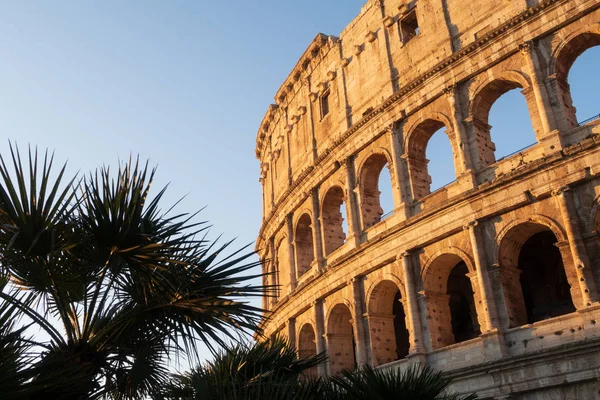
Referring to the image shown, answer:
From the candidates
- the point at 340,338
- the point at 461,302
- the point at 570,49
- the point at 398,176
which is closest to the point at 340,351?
the point at 340,338

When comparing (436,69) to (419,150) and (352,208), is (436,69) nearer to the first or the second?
(419,150)

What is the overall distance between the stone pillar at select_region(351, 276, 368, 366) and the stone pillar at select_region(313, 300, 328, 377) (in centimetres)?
213

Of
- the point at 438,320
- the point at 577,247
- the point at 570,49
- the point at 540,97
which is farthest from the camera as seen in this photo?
the point at 438,320

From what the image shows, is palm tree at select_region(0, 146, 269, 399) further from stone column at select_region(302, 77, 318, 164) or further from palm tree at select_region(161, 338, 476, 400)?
stone column at select_region(302, 77, 318, 164)

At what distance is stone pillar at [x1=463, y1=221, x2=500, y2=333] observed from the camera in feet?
47.7

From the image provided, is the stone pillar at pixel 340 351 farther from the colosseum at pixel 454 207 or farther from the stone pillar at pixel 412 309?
the stone pillar at pixel 412 309

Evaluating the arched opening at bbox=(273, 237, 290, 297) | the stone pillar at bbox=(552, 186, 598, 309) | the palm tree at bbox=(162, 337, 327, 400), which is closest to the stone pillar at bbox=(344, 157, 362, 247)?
the arched opening at bbox=(273, 237, 290, 297)

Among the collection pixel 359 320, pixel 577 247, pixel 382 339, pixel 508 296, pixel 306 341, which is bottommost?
pixel 382 339

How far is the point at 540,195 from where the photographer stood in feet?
47.1

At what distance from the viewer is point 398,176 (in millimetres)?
18141

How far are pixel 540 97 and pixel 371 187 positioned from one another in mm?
6283

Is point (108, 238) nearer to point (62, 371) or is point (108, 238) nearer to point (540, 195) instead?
point (62, 371)

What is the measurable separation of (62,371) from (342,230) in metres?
16.2

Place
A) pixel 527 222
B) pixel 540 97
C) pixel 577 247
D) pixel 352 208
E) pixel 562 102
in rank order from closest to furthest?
pixel 577 247, pixel 527 222, pixel 562 102, pixel 540 97, pixel 352 208
